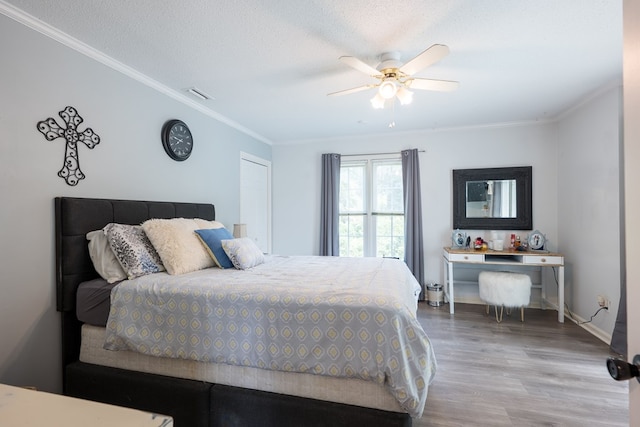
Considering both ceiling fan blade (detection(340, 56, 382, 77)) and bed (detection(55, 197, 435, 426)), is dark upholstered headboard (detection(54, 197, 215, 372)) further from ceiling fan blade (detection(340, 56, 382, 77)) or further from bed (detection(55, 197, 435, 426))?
ceiling fan blade (detection(340, 56, 382, 77))

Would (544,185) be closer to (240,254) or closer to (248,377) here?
(240,254)

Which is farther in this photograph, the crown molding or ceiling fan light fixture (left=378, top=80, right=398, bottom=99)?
ceiling fan light fixture (left=378, top=80, right=398, bottom=99)

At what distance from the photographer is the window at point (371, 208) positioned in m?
4.70

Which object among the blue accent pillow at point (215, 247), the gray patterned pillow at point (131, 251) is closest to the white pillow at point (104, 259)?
the gray patterned pillow at point (131, 251)

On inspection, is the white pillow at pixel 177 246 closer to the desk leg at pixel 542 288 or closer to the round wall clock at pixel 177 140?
the round wall clock at pixel 177 140

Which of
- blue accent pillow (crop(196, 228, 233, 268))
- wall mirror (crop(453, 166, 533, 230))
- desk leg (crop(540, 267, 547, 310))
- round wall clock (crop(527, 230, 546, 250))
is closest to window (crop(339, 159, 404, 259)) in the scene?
wall mirror (crop(453, 166, 533, 230))

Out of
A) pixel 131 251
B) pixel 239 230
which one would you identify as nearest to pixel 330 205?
pixel 239 230

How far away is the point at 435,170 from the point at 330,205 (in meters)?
1.67

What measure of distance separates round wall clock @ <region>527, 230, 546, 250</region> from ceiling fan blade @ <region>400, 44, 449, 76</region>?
10.1 feet

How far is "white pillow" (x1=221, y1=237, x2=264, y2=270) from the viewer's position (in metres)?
2.38

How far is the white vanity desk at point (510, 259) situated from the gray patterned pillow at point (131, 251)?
339cm

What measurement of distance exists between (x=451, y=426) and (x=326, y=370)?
930 millimetres

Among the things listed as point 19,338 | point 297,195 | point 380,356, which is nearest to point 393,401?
point 380,356

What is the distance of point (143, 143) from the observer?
8.87 ft
